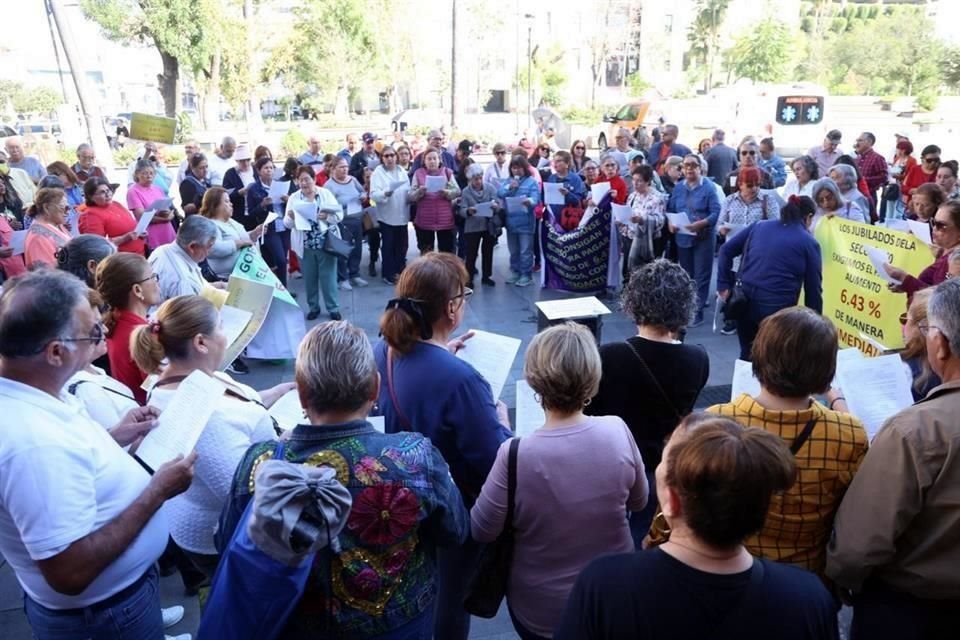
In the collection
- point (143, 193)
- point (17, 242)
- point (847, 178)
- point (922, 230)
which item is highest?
point (847, 178)

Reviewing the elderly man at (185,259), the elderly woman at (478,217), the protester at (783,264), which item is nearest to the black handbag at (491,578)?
the protester at (783,264)

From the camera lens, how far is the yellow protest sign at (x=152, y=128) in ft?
33.6

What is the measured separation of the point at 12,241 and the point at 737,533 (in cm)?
692

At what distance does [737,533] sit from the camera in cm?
149

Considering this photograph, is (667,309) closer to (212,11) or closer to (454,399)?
(454,399)

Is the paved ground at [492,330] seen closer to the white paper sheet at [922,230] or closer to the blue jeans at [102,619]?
the blue jeans at [102,619]

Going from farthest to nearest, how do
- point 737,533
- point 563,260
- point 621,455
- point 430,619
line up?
point 563,260
point 621,455
point 430,619
point 737,533

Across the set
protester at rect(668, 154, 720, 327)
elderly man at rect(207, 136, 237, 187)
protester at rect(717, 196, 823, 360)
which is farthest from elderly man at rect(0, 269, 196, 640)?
elderly man at rect(207, 136, 237, 187)

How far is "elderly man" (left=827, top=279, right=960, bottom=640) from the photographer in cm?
194

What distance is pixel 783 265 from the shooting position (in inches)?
209

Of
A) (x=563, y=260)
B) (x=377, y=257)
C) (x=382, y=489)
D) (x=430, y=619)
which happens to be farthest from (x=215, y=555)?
(x=377, y=257)

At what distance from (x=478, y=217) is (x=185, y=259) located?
189 inches

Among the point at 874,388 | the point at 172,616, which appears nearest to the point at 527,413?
the point at 874,388

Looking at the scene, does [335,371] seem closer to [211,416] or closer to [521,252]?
[211,416]
